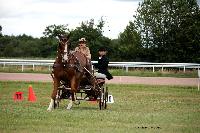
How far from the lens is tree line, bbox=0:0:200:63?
64.6m

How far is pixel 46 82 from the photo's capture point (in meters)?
37.3

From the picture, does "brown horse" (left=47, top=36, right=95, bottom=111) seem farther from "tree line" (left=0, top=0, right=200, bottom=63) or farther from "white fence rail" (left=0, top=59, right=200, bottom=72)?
"tree line" (left=0, top=0, right=200, bottom=63)

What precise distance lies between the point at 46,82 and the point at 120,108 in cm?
1622

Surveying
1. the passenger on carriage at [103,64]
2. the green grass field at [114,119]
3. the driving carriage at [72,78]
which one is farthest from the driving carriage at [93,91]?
the green grass field at [114,119]

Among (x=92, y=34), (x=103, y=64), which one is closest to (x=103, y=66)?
(x=103, y=64)

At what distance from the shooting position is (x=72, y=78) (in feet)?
66.6

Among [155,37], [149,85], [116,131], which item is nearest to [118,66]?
[149,85]

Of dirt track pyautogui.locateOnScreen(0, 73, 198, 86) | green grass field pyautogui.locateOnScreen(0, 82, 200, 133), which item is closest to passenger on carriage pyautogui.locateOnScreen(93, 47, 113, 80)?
green grass field pyautogui.locateOnScreen(0, 82, 200, 133)

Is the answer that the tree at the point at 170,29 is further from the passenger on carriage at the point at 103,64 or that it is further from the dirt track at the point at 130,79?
the passenger on carriage at the point at 103,64

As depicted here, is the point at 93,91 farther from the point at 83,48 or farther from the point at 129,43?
the point at 129,43

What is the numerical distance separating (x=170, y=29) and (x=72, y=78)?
166ft

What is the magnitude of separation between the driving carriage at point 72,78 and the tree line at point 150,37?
3994 cm

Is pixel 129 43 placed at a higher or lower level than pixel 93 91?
higher

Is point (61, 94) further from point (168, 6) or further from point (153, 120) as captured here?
point (168, 6)
